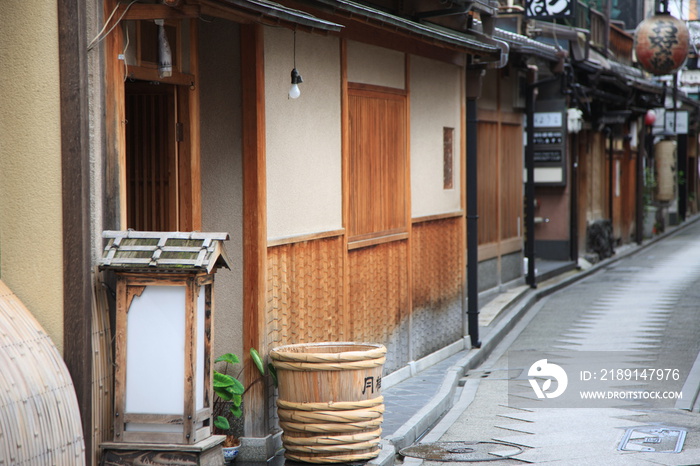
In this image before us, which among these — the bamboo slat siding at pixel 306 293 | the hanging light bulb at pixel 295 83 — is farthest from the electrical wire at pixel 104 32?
the bamboo slat siding at pixel 306 293

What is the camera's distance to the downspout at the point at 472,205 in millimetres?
14242

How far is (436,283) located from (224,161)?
5801 mm

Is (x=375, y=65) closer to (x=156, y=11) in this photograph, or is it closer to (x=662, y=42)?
(x=156, y=11)

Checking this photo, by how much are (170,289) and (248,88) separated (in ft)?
7.45

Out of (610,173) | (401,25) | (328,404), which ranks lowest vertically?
(328,404)

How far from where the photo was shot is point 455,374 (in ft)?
40.3

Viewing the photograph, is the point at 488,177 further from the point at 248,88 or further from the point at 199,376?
the point at 199,376

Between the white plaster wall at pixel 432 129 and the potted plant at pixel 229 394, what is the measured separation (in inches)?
191

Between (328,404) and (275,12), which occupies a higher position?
(275,12)

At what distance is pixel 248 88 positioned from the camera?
809 cm

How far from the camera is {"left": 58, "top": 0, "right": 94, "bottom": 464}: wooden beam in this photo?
613 cm

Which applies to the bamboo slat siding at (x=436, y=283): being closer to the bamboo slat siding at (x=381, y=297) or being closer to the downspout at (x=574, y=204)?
the bamboo slat siding at (x=381, y=297)

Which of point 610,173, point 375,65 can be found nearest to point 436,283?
point 375,65

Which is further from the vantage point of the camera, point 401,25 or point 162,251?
point 401,25
